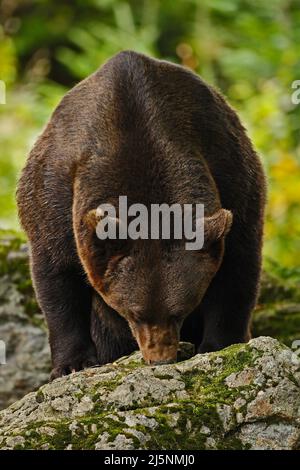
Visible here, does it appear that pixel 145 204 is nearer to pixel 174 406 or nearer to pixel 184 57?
pixel 174 406

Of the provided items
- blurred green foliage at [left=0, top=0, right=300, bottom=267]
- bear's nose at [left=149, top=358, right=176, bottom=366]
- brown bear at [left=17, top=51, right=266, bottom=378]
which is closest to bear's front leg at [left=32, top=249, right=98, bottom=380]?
brown bear at [left=17, top=51, right=266, bottom=378]

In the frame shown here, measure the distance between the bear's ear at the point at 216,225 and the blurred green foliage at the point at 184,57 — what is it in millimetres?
7062

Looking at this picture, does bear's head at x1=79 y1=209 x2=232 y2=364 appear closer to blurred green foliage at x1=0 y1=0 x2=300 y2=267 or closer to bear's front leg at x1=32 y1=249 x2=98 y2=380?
bear's front leg at x1=32 y1=249 x2=98 y2=380

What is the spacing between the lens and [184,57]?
20078mm

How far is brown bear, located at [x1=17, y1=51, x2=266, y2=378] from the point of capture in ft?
24.6

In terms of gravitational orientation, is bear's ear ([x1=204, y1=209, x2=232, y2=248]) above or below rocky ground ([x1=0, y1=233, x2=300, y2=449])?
above

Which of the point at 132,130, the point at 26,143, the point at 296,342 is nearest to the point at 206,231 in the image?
the point at 132,130

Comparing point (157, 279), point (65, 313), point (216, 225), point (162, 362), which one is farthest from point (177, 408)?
point (65, 313)

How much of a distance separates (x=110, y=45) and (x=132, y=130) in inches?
512

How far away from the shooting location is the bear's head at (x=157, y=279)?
740cm

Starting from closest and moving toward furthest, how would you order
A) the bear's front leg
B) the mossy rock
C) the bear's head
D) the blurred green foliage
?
the mossy rock < the bear's head < the bear's front leg < the blurred green foliage

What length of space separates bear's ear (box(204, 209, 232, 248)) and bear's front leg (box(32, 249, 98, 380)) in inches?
59.6
